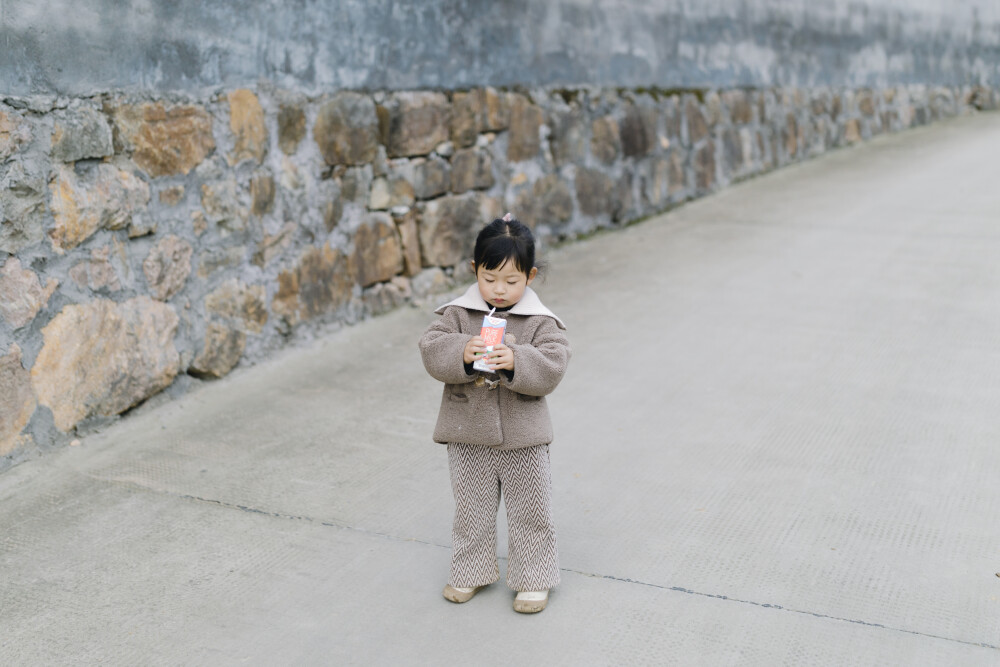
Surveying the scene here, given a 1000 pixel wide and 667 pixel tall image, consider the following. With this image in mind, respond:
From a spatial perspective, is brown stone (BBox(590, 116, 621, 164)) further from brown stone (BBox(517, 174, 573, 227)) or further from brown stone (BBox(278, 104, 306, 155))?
brown stone (BBox(278, 104, 306, 155))

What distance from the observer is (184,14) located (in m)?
4.28

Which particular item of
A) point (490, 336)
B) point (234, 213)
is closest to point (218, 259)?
point (234, 213)

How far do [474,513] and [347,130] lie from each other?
290cm

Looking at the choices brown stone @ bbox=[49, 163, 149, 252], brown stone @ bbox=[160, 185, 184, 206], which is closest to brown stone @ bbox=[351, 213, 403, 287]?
brown stone @ bbox=[160, 185, 184, 206]

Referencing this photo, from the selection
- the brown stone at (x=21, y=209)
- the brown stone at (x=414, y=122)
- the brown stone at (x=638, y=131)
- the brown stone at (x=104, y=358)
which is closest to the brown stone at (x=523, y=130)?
the brown stone at (x=414, y=122)

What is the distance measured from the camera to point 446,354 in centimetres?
261

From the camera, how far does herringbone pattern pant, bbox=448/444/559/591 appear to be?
9.01ft

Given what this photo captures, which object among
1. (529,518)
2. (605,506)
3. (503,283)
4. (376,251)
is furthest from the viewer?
(376,251)

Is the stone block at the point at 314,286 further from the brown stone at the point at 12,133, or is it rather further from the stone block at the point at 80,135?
the brown stone at the point at 12,133

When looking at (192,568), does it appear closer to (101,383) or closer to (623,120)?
(101,383)

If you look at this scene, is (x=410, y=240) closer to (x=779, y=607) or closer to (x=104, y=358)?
(x=104, y=358)

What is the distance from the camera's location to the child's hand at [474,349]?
2.55 metres

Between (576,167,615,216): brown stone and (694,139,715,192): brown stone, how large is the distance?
1.39 m

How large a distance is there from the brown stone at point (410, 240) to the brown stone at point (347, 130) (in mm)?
398
